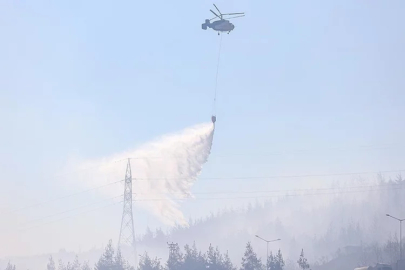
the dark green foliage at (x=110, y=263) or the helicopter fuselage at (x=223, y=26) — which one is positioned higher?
the helicopter fuselage at (x=223, y=26)

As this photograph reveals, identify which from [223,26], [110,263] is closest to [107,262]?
[110,263]

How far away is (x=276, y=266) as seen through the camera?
574 ft

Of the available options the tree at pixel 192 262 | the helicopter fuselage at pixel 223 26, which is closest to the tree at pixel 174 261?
the tree at pixel 192 262

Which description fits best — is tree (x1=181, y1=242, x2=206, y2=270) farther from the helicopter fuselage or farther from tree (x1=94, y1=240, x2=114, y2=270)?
the helicopter fuselage

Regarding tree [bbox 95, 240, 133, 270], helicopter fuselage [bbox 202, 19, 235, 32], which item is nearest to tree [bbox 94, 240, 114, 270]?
tree [bbox 95, 240, 133, 270]

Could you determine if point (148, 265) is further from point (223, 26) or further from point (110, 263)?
point (223, 26)

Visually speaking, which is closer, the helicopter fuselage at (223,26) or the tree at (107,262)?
the helicopter fuselage at (223,26)

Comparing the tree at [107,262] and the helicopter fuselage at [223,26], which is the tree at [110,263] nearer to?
the tree at [107,262]

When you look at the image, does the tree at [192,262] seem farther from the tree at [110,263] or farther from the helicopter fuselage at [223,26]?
the helicopter fuselage at [223,26]

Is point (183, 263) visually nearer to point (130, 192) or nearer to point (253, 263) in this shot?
point (253, 263)

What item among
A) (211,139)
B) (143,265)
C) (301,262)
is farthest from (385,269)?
(143,265)

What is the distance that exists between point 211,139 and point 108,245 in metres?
58.1

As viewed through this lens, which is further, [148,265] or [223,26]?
[148,265]

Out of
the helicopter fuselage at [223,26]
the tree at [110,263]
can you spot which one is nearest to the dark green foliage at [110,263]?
the tree at [110,263]
